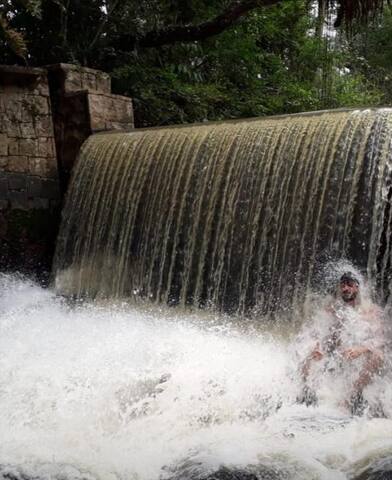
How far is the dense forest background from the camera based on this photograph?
8.27m

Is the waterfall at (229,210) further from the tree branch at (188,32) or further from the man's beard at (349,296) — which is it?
the tree branch at (188,32)

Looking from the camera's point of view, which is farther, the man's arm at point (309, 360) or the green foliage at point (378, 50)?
the green foliage at point (378, 50)

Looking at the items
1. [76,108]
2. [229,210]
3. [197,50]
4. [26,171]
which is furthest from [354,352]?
[197,50]

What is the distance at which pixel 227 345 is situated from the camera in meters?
4.75

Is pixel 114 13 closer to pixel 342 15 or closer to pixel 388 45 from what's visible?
pixel 342 15

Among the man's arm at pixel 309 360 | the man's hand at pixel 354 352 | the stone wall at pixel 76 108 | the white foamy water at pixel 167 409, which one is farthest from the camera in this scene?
the stone wall at pixel 76 108

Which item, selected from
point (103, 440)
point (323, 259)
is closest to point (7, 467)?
point (103, 440)

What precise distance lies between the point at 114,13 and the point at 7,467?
686cm

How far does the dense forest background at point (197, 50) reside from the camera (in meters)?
8.27

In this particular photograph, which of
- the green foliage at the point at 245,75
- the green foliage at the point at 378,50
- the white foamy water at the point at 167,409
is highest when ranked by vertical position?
the green foliage at the point at 378,50

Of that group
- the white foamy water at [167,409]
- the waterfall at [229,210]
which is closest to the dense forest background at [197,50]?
the waterfall at [229,210]

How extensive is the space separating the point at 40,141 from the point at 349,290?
4.37 m

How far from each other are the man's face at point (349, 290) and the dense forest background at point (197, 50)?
3966 mm

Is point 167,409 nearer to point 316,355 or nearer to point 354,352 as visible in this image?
point 316,355
